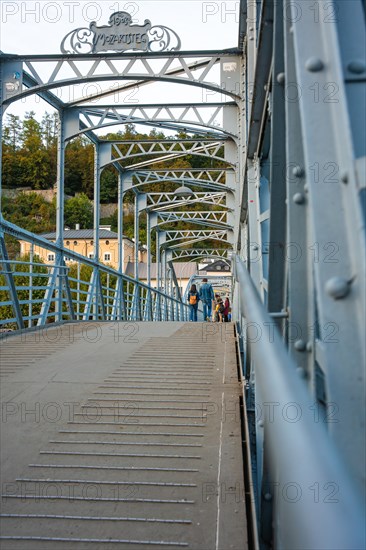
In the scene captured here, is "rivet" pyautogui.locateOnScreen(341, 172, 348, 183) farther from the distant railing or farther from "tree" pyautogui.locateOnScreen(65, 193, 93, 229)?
"tree" pyautogui.locateOnScreen(65, 193, 93, 229)

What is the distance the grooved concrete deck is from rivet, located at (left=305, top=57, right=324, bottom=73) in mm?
1381

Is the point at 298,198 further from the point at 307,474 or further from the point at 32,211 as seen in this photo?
the point at 32,211

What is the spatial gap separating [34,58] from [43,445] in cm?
910

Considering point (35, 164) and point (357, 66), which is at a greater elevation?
point (35, 164)

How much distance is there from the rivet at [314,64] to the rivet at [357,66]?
8cm

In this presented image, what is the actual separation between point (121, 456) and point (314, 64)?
5.99 ft

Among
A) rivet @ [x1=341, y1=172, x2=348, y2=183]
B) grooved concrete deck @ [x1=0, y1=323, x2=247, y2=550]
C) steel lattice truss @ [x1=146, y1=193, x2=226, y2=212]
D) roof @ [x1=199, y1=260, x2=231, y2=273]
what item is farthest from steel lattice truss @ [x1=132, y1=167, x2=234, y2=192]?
roof @ [x1=199, y1=260, x2=231, y2=273]

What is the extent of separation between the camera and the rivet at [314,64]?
1.29 m

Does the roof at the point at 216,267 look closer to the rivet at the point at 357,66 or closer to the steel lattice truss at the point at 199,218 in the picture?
the steel lattice truss at the point at 199,218

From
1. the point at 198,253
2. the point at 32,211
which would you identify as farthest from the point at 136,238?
the point at 32,211

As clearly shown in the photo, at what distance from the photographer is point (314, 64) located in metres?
1.29

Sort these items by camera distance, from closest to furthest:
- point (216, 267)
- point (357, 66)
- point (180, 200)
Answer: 1. point (357, 66)
2. point (180, 200)
3. point (216, 267)

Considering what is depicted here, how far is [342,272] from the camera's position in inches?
44.0

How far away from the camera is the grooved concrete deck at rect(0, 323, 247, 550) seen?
5.95 ft
